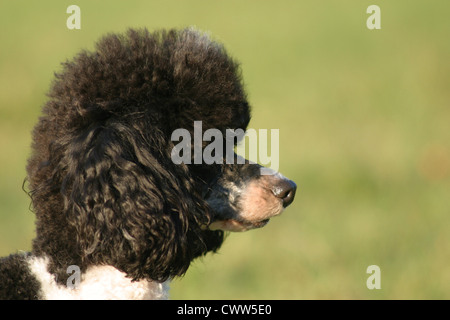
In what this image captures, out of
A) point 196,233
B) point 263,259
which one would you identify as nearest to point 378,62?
point 263,259

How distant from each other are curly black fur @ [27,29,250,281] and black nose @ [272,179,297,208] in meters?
0.34

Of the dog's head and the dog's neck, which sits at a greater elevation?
the dog's head

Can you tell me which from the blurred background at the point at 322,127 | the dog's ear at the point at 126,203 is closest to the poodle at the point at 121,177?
the dog's ear at the point at 126,203

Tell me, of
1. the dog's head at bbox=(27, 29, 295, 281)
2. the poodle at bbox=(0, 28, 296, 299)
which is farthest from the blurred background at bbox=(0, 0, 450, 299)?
the poodle at bbox=(0, 28, 296, 299)

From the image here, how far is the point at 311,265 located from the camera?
548 cm

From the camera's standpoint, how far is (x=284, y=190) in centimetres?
341

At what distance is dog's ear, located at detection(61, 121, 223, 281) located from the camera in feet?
9.41

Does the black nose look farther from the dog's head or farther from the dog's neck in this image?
the dog's neck

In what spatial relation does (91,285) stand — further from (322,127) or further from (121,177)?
(322,127)

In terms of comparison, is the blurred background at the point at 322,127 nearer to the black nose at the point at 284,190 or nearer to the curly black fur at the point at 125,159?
the black nose at the point at 284,190

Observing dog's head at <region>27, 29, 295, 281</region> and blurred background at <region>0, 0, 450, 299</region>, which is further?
blurred background at <region>0, 0, 450, 299</region>

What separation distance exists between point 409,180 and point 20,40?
25.7 feet

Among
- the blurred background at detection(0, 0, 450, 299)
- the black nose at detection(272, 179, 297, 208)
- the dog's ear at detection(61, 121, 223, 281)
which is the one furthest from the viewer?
the blurred background at detection(0, 0, 450, 299)

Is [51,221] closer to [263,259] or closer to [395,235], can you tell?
[263,259]
